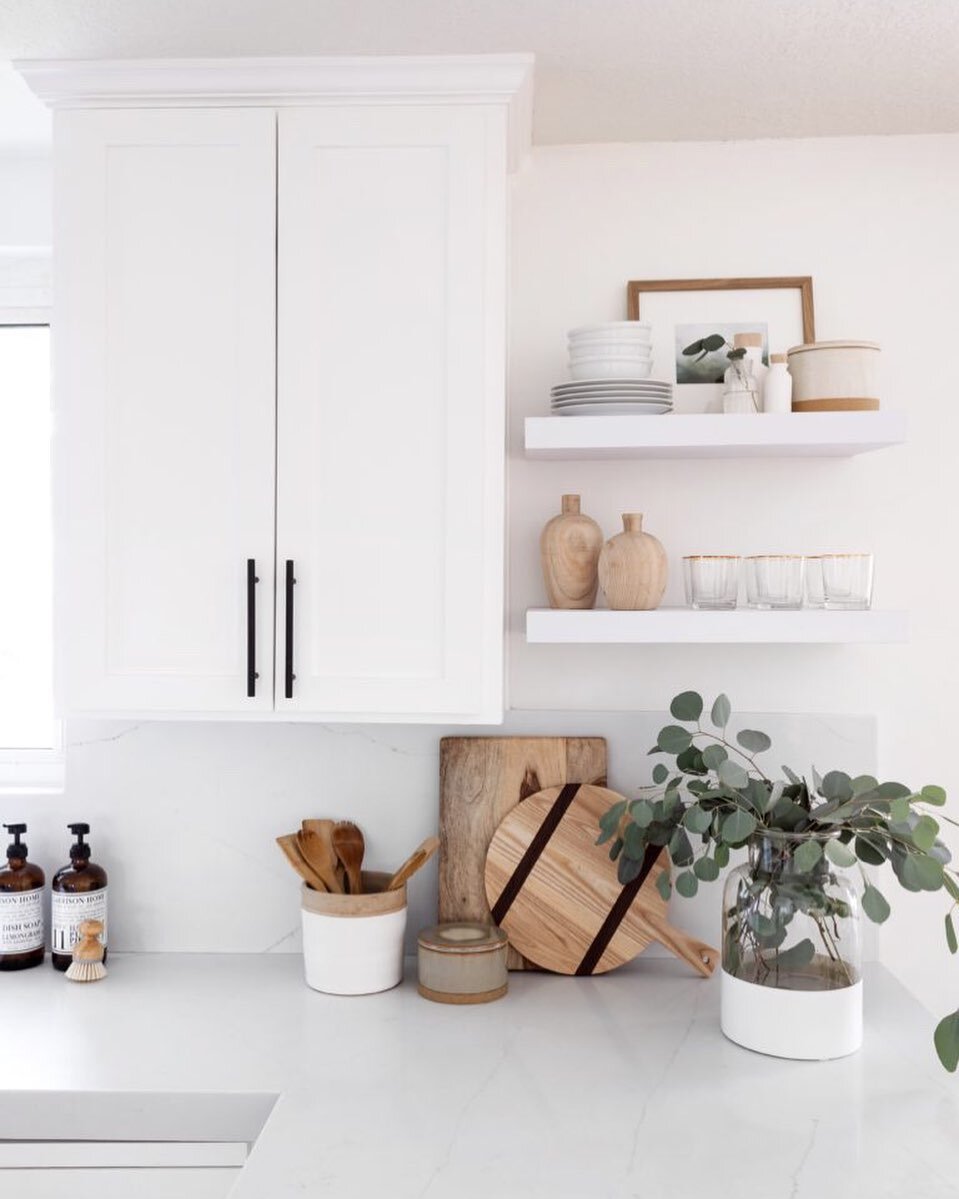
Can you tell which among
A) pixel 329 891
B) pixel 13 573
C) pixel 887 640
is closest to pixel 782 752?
pixel 887 640

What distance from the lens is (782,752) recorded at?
2.05 m

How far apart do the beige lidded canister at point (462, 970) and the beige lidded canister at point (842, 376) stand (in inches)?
41.9

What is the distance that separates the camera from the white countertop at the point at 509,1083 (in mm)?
1285

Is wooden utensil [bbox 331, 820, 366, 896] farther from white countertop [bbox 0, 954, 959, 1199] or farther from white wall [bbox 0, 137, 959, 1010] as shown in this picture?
white countertop [bbox 0, 954, 959, 1199]

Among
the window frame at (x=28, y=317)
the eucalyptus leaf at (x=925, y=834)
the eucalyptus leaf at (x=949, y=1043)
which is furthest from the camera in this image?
the window frame at (x=28, y=317)

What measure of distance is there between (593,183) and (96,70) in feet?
2.91

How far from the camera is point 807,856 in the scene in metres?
1.55

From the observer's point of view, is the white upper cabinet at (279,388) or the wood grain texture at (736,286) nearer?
the white upper cabinet at (279,388)

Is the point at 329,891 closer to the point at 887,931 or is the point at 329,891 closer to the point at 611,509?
the point at 611,509

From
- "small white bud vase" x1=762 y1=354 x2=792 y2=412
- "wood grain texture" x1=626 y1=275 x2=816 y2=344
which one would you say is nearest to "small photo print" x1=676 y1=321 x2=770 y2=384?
"wood grain texture" x1=626 y1=275 x2=816 y2=344

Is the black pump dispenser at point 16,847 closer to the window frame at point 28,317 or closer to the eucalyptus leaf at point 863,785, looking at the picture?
the window frame at point 28,317

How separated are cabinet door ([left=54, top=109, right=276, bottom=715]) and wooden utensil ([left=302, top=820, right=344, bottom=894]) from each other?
0.35 metres

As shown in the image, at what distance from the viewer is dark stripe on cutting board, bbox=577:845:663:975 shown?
195 centimetres

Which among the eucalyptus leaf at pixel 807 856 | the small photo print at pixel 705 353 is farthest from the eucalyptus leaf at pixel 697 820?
the small photo print at pixel 705 353
